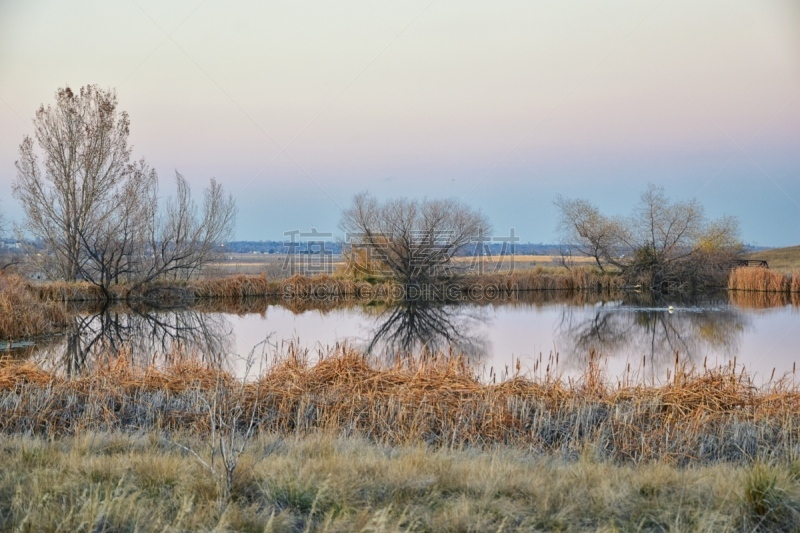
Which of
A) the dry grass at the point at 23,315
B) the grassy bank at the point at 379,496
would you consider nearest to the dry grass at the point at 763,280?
the grassy bank at the point at 379,496

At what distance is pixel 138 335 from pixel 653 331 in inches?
585

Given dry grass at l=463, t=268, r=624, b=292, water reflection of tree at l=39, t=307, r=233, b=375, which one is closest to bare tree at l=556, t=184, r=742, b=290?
dry grass at l=463, t=268, r=624, b=292

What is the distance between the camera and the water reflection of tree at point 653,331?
49.5 ft

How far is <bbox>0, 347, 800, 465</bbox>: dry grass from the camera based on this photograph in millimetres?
6684

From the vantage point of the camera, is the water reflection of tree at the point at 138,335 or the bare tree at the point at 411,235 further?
the bare tree at the point at 411,235

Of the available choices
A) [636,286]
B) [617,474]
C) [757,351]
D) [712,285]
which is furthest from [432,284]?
[617,474]

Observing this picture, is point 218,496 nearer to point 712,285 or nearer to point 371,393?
point 371,393

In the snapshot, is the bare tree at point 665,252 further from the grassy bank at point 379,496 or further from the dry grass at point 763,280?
the grassy bank at point 379,496

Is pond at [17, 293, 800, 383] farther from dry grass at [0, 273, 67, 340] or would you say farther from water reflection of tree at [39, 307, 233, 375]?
dry grass at [0, 273, 67, 340]

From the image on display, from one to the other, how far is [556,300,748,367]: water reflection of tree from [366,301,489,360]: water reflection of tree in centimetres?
248

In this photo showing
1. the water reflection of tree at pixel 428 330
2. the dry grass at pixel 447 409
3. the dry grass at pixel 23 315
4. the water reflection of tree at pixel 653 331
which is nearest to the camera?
the dry grass at pixel 447 409

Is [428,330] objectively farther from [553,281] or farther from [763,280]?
[763,280]

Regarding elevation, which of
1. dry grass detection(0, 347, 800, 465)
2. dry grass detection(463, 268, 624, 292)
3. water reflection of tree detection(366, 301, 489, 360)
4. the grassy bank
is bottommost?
water reflection of tree detection(366, 301, 489, 360)

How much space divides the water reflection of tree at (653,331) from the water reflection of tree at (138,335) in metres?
9.32
